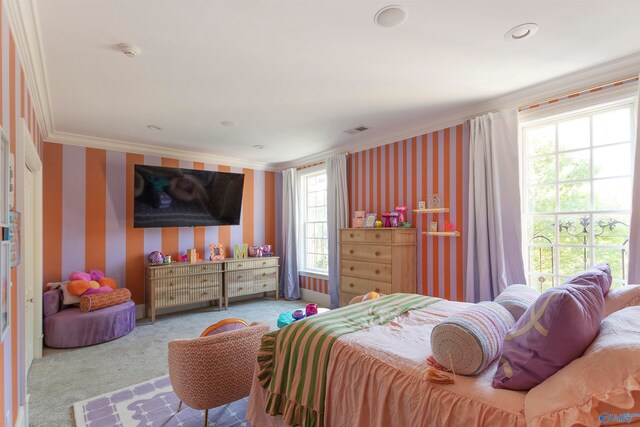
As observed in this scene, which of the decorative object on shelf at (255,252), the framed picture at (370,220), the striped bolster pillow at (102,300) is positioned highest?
the framed picture at (370,220)

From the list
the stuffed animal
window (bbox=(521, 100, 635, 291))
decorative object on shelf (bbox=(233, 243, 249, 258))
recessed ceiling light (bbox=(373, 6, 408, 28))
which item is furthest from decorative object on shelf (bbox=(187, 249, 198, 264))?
window (bbox=(521, 100, 635, 291))

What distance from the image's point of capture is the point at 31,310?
3381 millimetres

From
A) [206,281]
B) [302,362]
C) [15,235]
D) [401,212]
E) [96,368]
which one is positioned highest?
[401,212]

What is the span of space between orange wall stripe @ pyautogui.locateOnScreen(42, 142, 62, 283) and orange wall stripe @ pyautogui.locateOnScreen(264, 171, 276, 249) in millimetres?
3184

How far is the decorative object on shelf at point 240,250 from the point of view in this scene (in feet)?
18.7

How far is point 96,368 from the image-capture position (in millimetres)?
3133

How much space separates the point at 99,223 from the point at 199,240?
145cm

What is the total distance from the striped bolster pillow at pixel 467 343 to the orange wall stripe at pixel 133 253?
474 cm

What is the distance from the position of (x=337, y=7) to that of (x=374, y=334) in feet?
6.22

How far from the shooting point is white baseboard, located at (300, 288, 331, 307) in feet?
18.0

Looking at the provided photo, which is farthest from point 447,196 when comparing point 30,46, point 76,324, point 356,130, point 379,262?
point 76,324

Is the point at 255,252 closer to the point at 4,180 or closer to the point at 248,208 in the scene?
the point at 248,208

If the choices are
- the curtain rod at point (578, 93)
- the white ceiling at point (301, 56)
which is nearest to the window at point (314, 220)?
the white ceiling at point (301, 56)

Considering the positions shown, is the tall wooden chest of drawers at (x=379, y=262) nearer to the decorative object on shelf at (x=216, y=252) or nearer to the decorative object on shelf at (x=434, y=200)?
the decorative object on shelf at (x=434, y=200)
